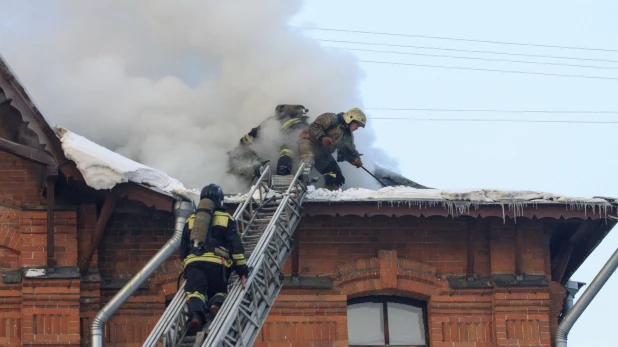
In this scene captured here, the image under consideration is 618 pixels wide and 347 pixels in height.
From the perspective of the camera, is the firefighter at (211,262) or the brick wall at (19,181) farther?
the brick wall at (19,181)

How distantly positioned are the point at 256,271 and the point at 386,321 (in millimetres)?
3448

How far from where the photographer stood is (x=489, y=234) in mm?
18125

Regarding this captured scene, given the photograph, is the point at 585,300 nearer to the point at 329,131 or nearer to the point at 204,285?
the point at 329,131

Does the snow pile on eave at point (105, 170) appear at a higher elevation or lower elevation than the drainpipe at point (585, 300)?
higher

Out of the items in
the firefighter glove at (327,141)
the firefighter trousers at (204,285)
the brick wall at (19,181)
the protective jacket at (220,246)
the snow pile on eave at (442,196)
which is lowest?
the firefighter trousers at (204,285)

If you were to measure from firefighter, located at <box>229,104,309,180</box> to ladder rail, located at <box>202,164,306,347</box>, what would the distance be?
1699 millimetres

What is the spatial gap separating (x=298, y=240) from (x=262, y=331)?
1175 millimetres

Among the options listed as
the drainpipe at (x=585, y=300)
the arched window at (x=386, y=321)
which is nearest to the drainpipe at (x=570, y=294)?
the drainpipe at (x=585, y=300)

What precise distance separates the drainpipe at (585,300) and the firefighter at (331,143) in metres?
3.20

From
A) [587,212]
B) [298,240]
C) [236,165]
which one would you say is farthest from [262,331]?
[587,212]

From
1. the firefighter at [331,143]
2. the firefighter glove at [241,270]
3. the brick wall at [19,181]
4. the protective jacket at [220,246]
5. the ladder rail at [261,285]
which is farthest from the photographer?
the firefighter at [331,143]

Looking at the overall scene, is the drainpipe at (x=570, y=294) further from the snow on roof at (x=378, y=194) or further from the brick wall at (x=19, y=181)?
the brick wall at (x=19, y=181)

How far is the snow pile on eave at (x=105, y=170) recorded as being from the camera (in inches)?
639

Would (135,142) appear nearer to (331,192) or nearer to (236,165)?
(236,165)
